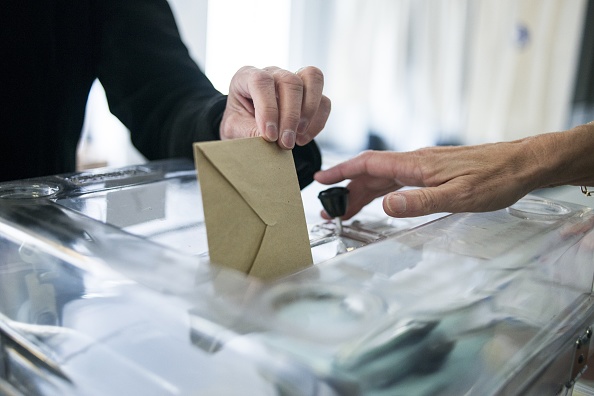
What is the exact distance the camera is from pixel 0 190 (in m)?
0.71

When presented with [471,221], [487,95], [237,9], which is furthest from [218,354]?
[237,9]

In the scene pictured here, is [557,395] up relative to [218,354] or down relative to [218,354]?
down

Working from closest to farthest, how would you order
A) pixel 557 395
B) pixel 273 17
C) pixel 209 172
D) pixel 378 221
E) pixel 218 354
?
pixel 218 354, pixel 209 172, pixel 557 395, pixel 378 221, pixel 273 17

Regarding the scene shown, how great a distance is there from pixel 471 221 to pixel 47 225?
0.48 m

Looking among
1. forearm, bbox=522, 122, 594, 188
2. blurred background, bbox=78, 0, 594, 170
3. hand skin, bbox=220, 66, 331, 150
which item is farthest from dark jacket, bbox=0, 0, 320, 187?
blurred background, bbox=78, 0, 594, 170

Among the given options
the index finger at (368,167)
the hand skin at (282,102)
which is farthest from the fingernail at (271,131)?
the index finger at (368,167)

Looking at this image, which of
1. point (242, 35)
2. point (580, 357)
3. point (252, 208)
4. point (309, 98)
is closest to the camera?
point (252, 208)

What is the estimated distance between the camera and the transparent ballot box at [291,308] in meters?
0.39

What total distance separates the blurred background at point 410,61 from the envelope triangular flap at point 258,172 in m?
2.65

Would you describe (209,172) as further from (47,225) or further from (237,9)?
(237,9)

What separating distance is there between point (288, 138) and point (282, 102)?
4.5 inches

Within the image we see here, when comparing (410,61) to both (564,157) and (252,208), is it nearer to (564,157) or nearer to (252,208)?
(564,157)

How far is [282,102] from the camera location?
28.8 inches

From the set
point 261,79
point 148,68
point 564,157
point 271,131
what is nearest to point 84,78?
point 148,68
